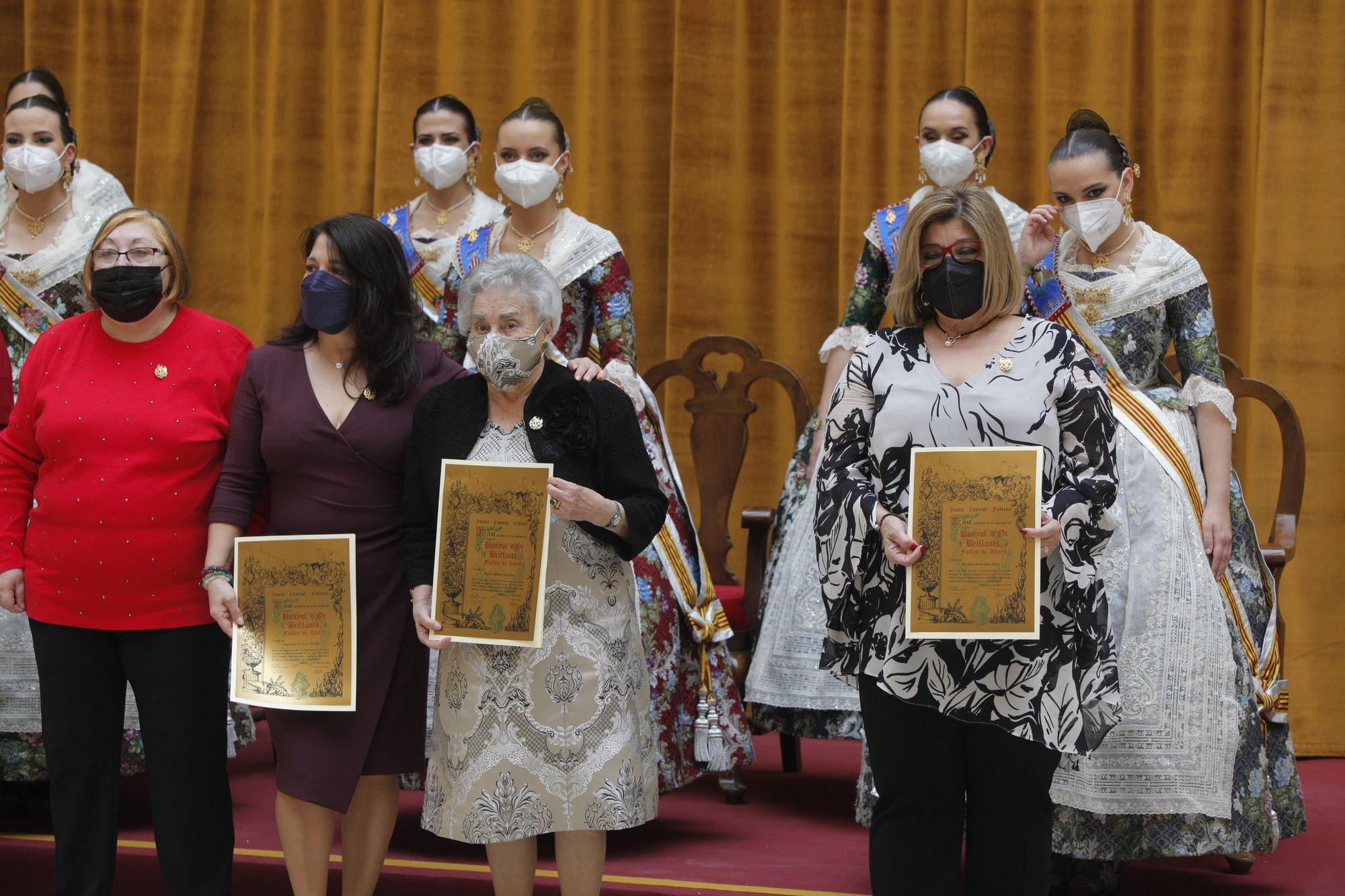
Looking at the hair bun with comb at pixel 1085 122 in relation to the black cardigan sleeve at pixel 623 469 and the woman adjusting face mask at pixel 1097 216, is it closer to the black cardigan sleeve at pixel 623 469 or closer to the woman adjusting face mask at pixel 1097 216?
the woman adjusting face mask at pixel 1097 216

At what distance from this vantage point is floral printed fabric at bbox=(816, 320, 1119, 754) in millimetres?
2150

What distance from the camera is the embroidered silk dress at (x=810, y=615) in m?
3.38

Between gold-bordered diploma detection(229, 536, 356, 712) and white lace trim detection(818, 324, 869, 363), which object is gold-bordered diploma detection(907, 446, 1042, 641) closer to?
gold-bordered diploma detection(229, 536, 356, 712)

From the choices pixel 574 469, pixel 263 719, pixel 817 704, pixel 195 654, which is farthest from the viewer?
pixel 263 719

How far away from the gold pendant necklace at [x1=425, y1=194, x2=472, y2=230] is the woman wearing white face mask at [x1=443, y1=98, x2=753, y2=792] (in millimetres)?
410

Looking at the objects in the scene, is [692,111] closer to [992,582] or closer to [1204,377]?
[1204,377]

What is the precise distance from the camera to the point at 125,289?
2533 millimetres

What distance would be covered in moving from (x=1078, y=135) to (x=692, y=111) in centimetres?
199

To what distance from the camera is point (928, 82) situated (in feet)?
15.3

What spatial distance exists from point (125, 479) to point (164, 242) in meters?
0.42

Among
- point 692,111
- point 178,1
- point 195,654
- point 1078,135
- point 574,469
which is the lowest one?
point 195,654

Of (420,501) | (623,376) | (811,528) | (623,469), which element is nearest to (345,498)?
(420,501)

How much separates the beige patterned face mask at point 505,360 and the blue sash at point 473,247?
→ 99 cm

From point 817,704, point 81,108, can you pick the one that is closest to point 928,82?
point 817,704
